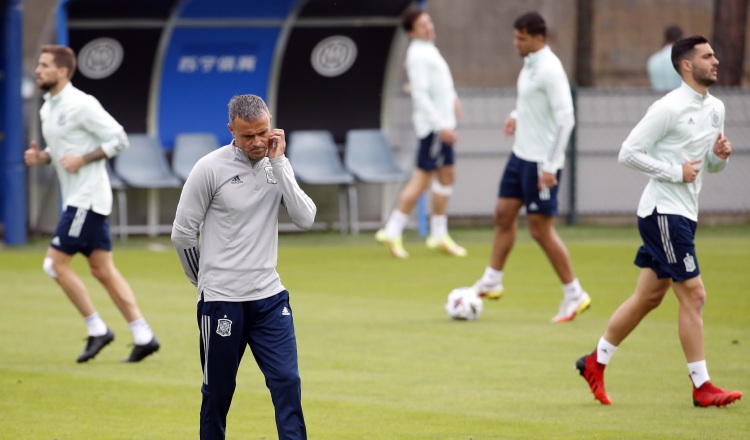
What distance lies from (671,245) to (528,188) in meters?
3.44

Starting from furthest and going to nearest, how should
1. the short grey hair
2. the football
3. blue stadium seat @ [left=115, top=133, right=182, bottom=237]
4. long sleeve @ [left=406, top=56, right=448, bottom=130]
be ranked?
blue stadium seat @ [left=115, top=133, right=182, bottom=237]
long sleeve @ [left=406, top=56, right=448, bottom=130]
the football
the short grey hair

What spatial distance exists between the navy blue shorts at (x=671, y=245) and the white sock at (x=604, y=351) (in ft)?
1.68

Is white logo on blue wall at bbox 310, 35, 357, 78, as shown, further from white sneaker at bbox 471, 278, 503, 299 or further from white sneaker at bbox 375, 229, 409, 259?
white sneaker at bbox 471, 278, 503, 299

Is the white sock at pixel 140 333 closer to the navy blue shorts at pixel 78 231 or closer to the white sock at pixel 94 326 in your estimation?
the white sock at pixel 94 326

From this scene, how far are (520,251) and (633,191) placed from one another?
4294 millimetres

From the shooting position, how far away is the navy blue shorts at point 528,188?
450 inches

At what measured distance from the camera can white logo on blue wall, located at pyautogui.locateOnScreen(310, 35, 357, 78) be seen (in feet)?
67.3

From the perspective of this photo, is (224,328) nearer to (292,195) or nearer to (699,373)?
(292,195)

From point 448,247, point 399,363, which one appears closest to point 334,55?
point 448,247

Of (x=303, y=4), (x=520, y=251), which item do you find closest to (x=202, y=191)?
(x=520, y=251)

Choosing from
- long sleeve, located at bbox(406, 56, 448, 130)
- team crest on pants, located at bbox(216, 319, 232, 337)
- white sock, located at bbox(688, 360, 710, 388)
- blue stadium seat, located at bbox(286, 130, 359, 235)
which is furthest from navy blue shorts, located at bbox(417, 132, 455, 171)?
team crest on pants, located at bbox(216, 319, 232, 337)

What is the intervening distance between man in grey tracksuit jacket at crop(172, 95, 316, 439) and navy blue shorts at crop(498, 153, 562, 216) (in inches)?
214

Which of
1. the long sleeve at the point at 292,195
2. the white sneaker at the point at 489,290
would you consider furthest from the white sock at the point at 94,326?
the long sleeve at the point at 292,195

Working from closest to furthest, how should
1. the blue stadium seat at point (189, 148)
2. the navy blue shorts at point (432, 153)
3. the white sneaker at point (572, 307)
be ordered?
the white sneaker at point (572, 307) < the navy blue shorts at point (432, 153) < the blue stadium seat at point (189, 148)
